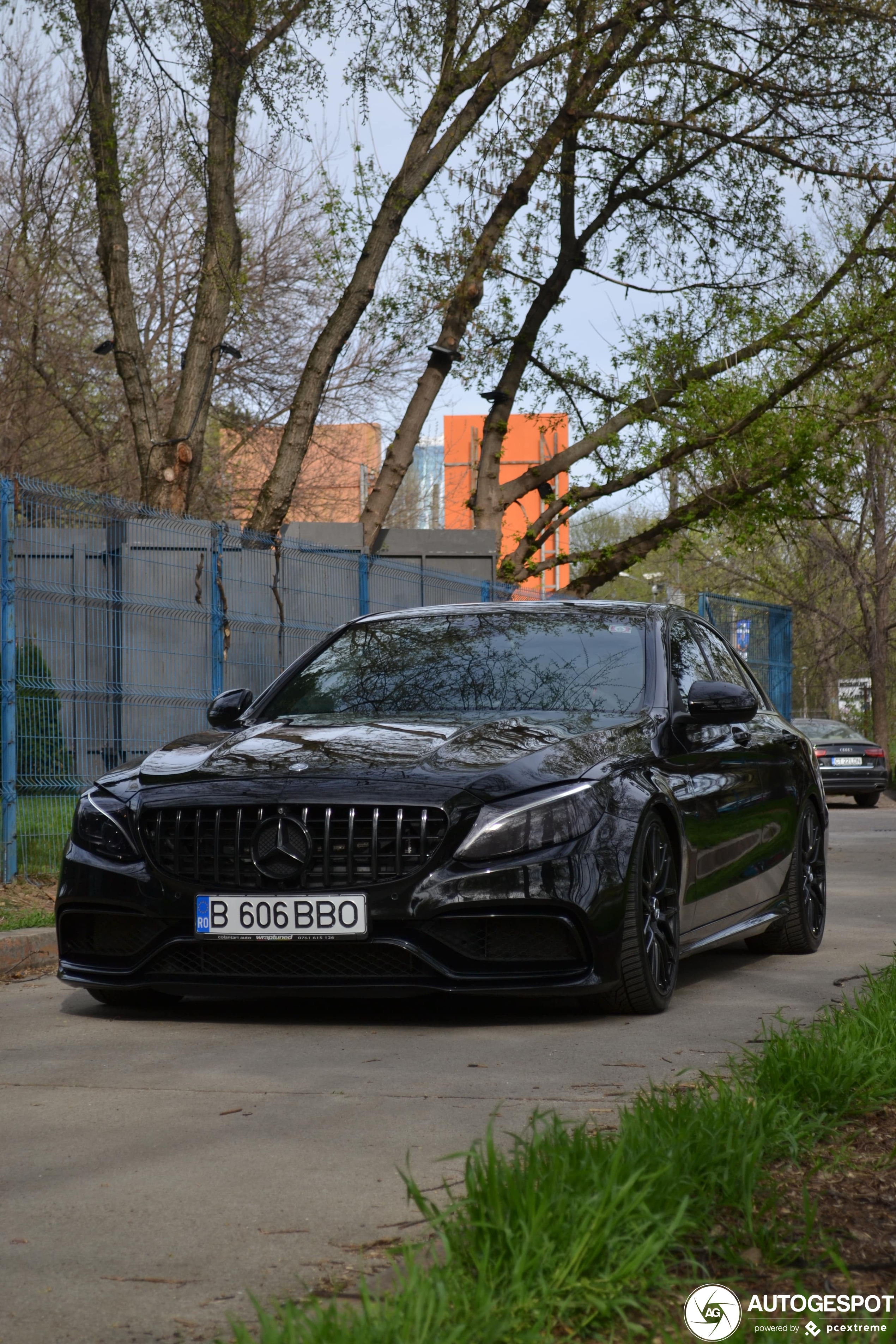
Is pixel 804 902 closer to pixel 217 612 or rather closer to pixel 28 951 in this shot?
pixel 28 951

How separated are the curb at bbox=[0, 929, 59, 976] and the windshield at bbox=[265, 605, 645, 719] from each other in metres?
1.67

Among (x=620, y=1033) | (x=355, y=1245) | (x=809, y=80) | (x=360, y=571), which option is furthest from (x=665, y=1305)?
(x=809, y=80)

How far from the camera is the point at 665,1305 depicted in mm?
2631

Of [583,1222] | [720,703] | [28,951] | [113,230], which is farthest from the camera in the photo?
[113,230]

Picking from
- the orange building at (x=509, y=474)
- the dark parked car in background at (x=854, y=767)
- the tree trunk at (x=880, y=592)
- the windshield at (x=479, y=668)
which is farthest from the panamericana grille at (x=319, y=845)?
the orange building at (x=509, y=474)

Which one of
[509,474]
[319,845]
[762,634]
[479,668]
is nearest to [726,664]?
[479,668]

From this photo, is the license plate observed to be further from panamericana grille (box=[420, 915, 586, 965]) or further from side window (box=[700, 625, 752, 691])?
side window (box=[700, 625, 752, 691])

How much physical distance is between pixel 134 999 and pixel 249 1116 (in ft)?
6.54

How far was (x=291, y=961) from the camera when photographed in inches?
217

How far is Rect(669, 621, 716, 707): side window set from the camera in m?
6.88

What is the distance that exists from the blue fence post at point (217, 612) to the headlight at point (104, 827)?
611 cm

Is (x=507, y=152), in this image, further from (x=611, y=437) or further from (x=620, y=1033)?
(x=620, y=1033)

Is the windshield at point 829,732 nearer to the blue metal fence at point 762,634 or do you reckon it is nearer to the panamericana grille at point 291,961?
the blue metal fence at point 762,634

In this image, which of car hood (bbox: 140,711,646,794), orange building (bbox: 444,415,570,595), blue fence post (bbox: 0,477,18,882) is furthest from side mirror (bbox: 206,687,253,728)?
orange building (bbox: 444,415,570,595)
